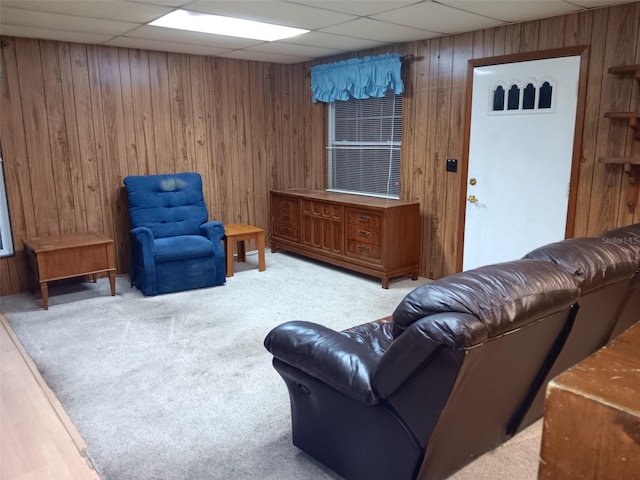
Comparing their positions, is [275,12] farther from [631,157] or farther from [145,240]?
[631,157]

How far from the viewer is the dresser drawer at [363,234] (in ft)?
15.2

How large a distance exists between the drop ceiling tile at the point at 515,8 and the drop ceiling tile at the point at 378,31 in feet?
2.31

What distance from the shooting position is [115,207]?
4.97m

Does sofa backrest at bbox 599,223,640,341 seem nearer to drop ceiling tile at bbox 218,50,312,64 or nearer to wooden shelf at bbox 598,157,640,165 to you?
wooden shelf at bbox 598,157,640,165

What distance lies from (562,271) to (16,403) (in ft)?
8.19

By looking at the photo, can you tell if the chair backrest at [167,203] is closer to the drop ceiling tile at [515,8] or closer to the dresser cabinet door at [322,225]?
the dresser cabinet door at [322,225]

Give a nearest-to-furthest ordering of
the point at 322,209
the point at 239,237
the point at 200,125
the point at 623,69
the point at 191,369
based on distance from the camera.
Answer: the point at 191,369
the point at 623,69
the point at 239,237
the point at 322,209
the point at 200,125

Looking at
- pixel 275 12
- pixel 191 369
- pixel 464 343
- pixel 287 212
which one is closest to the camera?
pixel 464 343

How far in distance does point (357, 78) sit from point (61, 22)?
8.89 feet

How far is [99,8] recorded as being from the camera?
11.0ft

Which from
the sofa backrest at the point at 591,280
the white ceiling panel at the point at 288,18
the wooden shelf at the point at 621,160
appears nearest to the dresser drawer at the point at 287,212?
the white ceiling panel at the point at 288,18

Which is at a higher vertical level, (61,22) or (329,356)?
(61,22)

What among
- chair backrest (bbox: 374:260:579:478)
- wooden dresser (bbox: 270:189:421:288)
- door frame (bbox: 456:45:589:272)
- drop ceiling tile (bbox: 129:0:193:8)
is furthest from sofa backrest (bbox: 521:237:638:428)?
drop ceiling tile (bbox: 129:0:193:8)

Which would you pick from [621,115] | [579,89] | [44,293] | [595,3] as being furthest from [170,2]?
[621,115]
